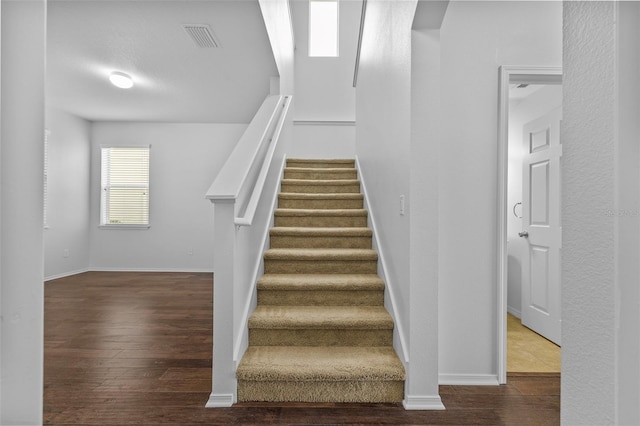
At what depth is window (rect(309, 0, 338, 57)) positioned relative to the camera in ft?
19.5

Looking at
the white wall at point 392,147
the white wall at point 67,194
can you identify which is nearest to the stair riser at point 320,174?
the white wall at point 392,147

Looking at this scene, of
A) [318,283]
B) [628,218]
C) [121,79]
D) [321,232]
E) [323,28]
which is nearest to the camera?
[628,218]

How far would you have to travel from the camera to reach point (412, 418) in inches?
67.1

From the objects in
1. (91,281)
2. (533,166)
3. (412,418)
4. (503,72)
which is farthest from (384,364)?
(91,281)

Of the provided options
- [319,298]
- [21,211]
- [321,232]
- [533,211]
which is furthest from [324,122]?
[21,211]

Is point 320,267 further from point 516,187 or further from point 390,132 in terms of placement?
point 516,187

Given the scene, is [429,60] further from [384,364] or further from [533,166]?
[533,166]

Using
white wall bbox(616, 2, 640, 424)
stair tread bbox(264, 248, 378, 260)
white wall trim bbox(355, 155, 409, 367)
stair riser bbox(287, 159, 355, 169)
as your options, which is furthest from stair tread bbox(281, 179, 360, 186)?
white wall bbox(616, 2, 640, 424)

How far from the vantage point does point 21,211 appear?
0.65 metres

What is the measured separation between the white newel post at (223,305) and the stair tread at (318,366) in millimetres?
88

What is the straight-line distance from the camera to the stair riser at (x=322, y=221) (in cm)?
315

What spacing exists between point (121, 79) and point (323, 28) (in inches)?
134

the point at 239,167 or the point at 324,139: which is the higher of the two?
the point at 324,139

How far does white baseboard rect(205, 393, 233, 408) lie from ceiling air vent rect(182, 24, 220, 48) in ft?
9.93
